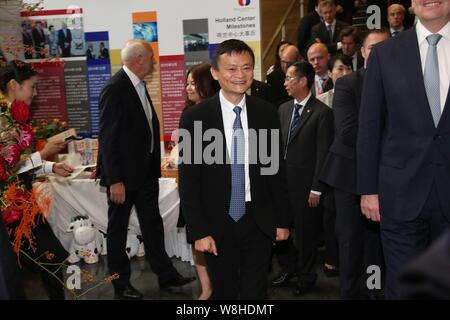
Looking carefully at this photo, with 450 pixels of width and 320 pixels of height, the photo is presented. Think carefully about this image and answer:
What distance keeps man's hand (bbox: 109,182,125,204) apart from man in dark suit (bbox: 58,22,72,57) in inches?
110

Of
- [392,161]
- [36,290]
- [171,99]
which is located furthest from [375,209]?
[171,99]

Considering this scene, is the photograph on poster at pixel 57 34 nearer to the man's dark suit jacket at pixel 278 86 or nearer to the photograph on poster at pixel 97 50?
the photograph on poster at pixel 97 50

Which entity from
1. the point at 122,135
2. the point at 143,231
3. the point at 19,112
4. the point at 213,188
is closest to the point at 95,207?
the point at 143,231

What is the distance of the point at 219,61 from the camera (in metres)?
2.32

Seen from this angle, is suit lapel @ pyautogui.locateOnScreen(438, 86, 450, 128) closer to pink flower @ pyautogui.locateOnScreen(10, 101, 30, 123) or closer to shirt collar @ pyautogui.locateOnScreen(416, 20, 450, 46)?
shirt collar @ pyautogui.locateOnScreen(416, 20, 450, 46)

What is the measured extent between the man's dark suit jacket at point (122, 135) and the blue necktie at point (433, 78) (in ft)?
6.62

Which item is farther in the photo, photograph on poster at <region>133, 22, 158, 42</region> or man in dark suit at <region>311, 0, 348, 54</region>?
man in dark suit at <region>311, 0, 348, 54</region>

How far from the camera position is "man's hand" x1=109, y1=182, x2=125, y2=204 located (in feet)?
11.4

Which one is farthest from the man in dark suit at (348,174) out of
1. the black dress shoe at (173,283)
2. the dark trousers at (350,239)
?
the black dress shoe at (173,283)

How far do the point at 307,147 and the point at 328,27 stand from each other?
298 cm

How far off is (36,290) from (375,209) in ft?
8.63

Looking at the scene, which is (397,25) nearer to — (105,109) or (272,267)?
(272,267)

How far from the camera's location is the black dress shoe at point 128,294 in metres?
3.58

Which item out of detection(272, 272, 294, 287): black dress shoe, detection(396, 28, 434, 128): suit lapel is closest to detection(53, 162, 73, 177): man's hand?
detection(272, 272, 294, 287): black dress shoe
